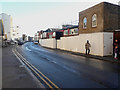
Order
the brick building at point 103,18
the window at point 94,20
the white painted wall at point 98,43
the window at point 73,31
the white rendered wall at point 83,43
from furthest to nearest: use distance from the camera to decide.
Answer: the window at point 73,31 → the window at point 94,20 → the brick building at point 103,18 → the white rendered wall at point 83,43 → the white painted wall at point 98,43

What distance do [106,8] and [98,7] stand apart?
1111 millimetres

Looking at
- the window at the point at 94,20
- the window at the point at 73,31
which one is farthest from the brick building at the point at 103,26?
the window at the point at 73,31

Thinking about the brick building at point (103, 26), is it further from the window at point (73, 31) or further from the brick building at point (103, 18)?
the window at point (73, 31)

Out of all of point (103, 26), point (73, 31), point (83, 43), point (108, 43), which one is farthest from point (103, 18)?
point (73, 31)

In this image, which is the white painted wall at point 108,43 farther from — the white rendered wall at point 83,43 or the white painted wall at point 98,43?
the white rendered wall at point 83,43

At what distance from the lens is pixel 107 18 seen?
14.0 metres

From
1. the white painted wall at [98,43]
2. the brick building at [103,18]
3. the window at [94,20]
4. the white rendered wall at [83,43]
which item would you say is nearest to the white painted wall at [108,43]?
the white painted wall at [98,43]

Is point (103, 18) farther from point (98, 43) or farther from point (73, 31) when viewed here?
point (73, 31)

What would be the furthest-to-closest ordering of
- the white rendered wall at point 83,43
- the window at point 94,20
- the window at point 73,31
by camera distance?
the window at point 73,31 < the window at point 94,20 < the white rendered wall at point 83,43

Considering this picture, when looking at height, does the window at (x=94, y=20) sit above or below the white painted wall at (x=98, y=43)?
above

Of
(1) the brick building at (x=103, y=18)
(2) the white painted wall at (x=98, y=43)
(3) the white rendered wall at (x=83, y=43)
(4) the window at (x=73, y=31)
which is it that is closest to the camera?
(2) the white painted wall at (x=98, y=43)

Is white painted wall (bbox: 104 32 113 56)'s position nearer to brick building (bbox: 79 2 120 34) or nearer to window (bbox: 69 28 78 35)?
brick building (bbox: 79 2 120 34)

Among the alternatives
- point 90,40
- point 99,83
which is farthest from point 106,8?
point 99,83

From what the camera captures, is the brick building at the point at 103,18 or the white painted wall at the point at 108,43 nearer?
the white painted wall at the point at 108,43
